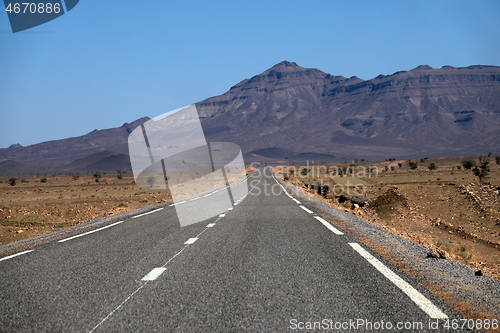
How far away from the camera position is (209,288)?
16.6 ft

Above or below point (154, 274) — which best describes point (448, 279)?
below

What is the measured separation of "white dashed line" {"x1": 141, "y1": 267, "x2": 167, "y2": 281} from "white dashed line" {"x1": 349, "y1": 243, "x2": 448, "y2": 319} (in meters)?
3.33

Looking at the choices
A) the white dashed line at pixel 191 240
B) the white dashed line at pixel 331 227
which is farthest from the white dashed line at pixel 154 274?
the white dashed line at pixel 331 227

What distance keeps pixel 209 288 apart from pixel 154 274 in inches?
45.4

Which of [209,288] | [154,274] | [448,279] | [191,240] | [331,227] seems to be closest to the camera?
[209,288]

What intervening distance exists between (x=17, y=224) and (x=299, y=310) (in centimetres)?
1635

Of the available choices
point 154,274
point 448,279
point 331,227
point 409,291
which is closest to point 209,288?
point 154,274

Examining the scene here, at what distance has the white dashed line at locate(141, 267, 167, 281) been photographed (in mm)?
5570

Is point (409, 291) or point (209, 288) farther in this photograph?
point (209, 288)

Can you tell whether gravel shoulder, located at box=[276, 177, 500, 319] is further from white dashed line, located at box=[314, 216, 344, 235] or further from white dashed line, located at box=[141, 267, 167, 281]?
white dashed line, located at box=[141, 267, 167, 281]

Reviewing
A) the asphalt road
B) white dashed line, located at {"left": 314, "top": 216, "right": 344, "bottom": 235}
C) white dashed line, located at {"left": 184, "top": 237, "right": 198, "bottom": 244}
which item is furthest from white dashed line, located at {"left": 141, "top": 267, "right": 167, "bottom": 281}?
white dashed line, located at {"left": 314, "top": 216, "right": 344, "bottom": 235}

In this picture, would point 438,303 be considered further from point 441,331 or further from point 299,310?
point 299,310

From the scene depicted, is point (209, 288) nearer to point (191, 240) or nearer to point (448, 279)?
point (448, 279)

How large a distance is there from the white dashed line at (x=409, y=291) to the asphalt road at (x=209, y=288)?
12mm
